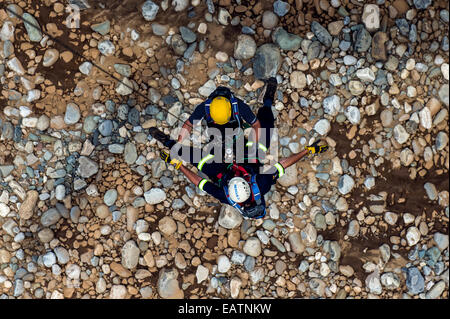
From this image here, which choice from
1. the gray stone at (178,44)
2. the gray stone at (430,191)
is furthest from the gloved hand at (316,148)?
the gray stone at (178,44)

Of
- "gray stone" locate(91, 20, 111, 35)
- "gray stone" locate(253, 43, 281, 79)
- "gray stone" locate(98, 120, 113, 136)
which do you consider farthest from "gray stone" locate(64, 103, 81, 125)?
"gray stone" locate(253, 43, 281, 79)

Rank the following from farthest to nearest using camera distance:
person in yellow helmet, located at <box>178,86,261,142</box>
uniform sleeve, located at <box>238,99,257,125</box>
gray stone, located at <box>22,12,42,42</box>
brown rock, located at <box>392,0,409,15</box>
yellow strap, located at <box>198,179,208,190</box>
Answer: brown rock, located at <box>392,0,409,15</box>
gray stone, located at <box>22,12,42,42</box>
yellow strap, located at <box>198,179,208,190</box>
uniform sleeve, located at <box>238,99,257,125</box>
person in yellow helmet, located at <box>178,86,261,142</box>

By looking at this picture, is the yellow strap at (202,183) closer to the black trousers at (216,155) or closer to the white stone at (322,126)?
the black trousers at (216,155)

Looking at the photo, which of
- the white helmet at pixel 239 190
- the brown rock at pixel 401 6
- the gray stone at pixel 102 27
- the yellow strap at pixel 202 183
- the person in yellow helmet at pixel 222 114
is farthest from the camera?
the brown rock at pixel 401 6

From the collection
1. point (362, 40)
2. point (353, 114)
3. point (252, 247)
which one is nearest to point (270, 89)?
point (353, 114)

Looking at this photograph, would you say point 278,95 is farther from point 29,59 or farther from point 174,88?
point 29,59

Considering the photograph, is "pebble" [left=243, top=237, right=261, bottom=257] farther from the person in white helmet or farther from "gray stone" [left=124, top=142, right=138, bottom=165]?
"gray stone" [left=124, top=142, right=138, bottom=165]
